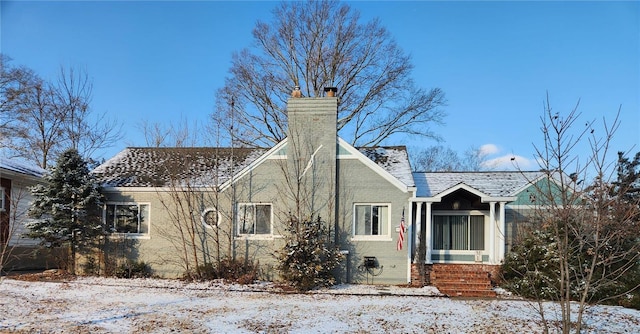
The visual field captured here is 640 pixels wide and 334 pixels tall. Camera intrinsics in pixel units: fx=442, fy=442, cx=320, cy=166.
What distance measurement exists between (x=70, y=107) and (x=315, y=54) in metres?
14.9

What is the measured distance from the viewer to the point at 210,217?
47.4ft

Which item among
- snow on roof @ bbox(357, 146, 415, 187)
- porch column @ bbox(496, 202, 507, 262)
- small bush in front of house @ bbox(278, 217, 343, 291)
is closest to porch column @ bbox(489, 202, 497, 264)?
porch column @ bbox(496, 202, 507, 262)

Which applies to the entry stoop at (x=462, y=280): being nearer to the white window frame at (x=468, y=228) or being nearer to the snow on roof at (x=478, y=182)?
the white window frame at (x=468, y=228)

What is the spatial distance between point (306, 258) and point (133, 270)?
5.77 meters

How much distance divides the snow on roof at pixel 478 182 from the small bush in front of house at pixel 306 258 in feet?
12.2

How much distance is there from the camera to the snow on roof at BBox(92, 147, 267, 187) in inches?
587

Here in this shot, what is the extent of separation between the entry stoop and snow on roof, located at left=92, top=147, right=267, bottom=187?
24.4 feet

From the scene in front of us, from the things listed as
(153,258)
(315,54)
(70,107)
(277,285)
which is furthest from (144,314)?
(70,107)

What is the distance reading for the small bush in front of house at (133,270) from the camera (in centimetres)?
1386

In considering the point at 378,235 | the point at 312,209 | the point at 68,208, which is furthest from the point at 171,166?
the point at 378,235

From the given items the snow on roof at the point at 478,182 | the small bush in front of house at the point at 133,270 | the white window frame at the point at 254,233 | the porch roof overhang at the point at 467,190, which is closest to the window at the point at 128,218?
the small bush in front of house at the point at 133,270

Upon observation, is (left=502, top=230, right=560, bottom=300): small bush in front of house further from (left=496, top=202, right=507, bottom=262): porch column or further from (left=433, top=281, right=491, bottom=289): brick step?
(left=433, top=281, right=491, bottom=289): brick step

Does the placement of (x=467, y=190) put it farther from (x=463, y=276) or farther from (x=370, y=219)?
(x=370, y=219)

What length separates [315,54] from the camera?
2558cm
